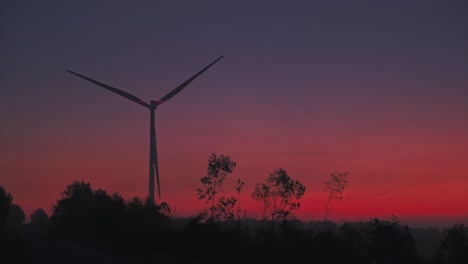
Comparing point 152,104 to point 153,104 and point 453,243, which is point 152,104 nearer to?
point 153,104

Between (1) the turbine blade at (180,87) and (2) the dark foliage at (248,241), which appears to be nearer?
(2) the dark foliage at (248,241)

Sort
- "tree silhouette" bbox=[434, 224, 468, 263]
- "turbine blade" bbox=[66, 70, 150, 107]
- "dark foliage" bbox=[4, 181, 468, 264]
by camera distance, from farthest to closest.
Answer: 1. "turbine blade" bbox=[66, 70, 150, 107]
2. "tree silhouette" bbox=[434, 224, 468, 263]
3. "dark foliage" bbox=[4, 181, 468, 264]

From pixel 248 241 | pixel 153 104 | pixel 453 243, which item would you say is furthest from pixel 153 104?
pixel 453 243

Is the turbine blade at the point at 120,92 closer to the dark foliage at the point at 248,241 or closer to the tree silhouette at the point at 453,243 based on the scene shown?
the dark foliage at the point at 248,241

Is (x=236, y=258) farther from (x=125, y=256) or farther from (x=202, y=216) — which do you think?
(x=202, y=216)

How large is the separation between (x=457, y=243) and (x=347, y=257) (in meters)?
36.6

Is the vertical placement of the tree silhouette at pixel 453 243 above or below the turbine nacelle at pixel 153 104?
below

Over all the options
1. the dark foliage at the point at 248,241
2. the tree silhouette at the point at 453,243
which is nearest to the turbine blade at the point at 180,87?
the dark foliage at the point at 248,241

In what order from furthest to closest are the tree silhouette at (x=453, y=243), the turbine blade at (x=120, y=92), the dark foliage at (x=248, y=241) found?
the turbine blade at (x=120, y=92), the tree silhouette at (x=453, y=243), the dark foliage at (x=248, y=241)

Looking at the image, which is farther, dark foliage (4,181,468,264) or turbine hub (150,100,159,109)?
turbine hub (150,100,159,109)

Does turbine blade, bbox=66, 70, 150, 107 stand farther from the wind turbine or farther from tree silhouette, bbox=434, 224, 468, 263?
tree silhouette, bbox=434, 224, 468, 263

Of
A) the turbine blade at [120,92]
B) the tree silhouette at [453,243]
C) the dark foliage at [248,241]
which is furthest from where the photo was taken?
the turbine blade at [120,92]

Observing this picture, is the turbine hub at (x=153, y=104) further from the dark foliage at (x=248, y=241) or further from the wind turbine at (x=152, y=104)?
the dark foliage at (x=248, y=241)

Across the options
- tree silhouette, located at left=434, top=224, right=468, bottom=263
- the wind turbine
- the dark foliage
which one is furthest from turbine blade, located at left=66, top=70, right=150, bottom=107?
tree silhouette, located at left=434, top=224, right=468, bottom=263
